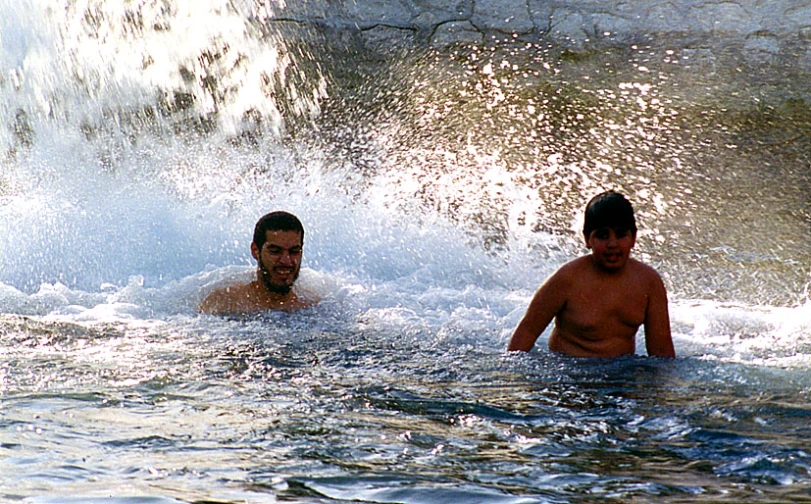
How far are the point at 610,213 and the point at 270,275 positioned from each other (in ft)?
7.80

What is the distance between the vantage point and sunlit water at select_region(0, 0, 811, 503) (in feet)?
9.84

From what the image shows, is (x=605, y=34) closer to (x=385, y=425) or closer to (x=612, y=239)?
(x=612, y=239)

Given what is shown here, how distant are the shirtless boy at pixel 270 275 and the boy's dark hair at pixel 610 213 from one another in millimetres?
2057

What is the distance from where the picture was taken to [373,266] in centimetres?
782

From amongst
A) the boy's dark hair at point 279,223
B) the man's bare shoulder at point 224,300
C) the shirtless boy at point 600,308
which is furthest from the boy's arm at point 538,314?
the man's bare shoulder at point 224,300

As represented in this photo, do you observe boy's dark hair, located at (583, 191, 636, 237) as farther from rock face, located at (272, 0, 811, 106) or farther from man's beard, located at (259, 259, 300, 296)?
rock face, located at (272, 0, 811, 106)

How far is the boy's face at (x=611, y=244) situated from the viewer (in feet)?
14.7

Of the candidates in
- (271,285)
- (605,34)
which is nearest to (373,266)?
(271,285)

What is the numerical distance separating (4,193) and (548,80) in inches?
197

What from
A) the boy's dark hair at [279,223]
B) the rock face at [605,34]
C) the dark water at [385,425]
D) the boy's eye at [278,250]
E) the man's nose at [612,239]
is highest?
Answer: the rock face at [605,34]

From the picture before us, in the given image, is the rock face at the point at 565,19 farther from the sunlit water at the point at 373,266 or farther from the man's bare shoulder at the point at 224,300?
the man's bare shoulder at the point at 224,300

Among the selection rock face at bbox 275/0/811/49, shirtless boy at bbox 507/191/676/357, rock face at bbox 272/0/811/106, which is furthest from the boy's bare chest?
rock face at bbox 275/0/811/49

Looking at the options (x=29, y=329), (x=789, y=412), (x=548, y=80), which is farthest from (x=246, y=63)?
(x=789, y=412)

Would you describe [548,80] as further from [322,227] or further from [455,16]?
[322,227]
